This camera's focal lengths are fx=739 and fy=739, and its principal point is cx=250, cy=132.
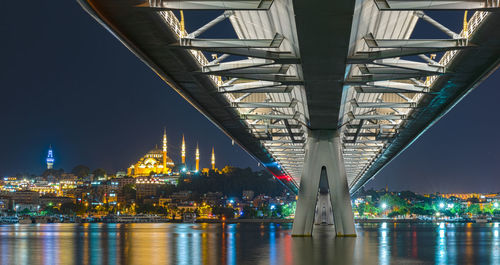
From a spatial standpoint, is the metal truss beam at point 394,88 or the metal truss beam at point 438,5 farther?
the metal truss beam at point 394,88

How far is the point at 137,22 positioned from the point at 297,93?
48.9 ft

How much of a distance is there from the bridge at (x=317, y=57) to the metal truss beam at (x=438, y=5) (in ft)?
0.09

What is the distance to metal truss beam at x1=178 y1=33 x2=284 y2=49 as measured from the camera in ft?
70.6

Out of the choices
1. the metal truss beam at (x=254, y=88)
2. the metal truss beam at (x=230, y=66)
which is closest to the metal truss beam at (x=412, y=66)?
the metal truss beam at (x=230, y=66)

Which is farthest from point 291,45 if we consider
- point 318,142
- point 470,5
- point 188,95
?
point 318,142

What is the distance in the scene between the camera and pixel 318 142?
138 feet

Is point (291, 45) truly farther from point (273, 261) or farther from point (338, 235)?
point (338, 235)

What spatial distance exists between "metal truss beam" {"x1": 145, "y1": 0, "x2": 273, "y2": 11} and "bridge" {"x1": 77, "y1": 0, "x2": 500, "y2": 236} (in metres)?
0.02

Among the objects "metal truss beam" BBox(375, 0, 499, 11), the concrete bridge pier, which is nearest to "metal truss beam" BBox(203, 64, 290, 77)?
"metal truss beam" BBox(375, 0, 499, 11)

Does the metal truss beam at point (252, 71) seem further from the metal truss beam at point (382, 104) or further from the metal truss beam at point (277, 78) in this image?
the metal truss beam at point (382, 104)

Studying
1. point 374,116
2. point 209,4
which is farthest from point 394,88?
point 209,4

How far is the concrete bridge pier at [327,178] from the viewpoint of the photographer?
41.3 metres

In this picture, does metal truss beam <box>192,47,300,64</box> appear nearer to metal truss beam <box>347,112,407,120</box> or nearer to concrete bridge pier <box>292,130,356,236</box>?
metal truss beam <box>347,112,407,120</box>

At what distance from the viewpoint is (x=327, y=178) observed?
41656mm
